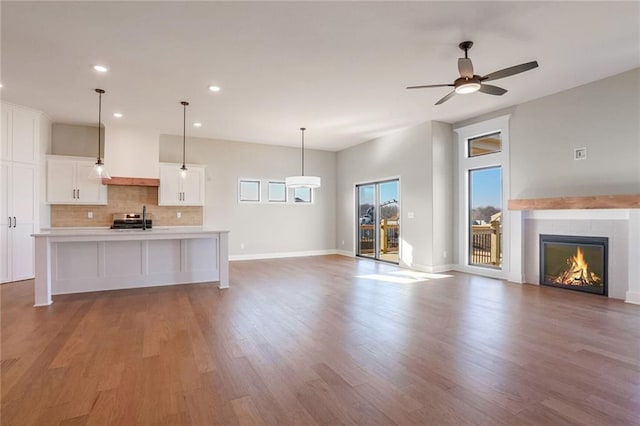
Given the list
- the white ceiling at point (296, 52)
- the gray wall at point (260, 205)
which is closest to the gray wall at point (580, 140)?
the white ceiling at point (296, 52)

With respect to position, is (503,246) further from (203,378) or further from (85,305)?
(85,305)

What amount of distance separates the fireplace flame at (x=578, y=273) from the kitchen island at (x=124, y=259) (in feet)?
17.8

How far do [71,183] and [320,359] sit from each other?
21.8 ft

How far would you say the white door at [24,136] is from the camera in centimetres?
561

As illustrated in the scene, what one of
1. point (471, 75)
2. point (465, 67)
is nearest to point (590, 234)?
point (471, 75)

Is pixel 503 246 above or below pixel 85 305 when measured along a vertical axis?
above

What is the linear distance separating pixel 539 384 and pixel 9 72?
6.79m

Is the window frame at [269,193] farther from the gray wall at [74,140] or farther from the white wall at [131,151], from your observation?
the gray wall at [74,140]

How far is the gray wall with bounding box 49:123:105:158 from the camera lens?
267 inches

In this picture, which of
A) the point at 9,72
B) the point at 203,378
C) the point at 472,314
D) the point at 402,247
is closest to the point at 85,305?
the point at 203,378

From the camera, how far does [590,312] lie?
3.85 meters

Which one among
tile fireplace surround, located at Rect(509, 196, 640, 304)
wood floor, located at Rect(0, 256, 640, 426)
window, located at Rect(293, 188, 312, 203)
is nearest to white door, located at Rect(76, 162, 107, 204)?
wood floor, located at Rect(0, 256, 640, 426)

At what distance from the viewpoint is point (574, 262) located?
4930 mm

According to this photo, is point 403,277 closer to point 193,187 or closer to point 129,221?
point 193,187
